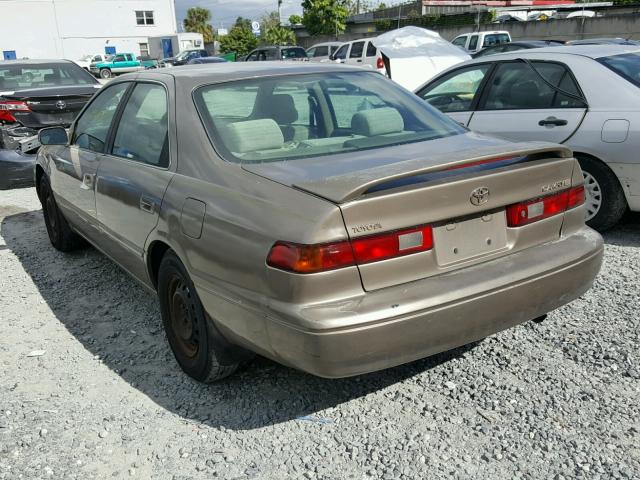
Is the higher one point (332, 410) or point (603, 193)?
point (603, 193)

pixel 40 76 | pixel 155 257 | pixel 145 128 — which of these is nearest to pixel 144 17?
pixel 40 76

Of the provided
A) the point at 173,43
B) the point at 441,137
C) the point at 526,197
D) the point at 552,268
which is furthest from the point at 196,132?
the point at 173,43

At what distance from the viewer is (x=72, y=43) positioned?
189ft

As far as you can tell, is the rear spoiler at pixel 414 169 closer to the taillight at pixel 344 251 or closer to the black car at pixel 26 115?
the taillight at pixel 344 251

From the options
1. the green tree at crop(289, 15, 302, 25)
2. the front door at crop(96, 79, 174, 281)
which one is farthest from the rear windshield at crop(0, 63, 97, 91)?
the green tree at crop(289, 15, 302, 25)

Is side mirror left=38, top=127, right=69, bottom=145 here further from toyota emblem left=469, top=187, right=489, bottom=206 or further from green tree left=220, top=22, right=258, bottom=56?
green tree left=220, top=22, right=258, bottom=56

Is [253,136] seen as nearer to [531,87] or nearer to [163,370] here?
[163,370]

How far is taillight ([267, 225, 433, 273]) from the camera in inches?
93.4

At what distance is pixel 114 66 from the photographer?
48875 mm

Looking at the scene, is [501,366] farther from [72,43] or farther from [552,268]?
[72,43]

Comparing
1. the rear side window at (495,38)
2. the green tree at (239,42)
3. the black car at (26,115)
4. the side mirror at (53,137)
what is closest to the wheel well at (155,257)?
the side mirror at (53,137)

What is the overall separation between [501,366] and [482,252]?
88cm

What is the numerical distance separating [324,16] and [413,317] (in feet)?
160

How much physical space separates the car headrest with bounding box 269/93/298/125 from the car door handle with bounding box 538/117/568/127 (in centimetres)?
273
